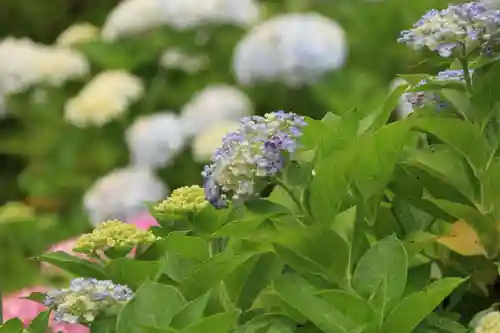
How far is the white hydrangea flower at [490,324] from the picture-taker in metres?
0.36

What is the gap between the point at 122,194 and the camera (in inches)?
52.9

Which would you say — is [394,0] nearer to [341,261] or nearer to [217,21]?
[217,21]

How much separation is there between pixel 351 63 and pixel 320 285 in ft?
3.91

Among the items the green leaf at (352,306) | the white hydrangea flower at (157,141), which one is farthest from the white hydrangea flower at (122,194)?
the green leaf at (352,306)

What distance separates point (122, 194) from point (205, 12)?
35 cm

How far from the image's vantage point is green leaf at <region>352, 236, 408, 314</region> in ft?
1.14

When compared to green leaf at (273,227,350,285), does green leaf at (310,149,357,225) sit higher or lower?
higher

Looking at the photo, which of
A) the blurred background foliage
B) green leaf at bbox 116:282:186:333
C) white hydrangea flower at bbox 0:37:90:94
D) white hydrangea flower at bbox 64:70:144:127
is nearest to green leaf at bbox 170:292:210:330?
green leaf at bbox 116:282:186:333

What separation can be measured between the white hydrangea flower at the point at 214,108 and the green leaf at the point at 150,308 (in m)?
1.02

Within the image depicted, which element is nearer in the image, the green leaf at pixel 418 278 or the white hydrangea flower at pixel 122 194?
the green leaf at pixel 418 278

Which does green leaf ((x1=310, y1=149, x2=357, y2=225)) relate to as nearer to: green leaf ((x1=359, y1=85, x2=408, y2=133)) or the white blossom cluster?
green leaf ((x1=359, y1=85, x2=408, y2=133))

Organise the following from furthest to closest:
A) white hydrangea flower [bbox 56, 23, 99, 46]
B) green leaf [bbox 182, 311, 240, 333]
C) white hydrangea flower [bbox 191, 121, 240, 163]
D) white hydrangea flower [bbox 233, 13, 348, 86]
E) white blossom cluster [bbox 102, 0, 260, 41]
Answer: white hydrangea flower [bbox 56, 23, 99, 46] < white blossom cluster [bbox 102, 0, 260, 41] < white hydrangea flower [bbox 233, 13, 348, 86] < white hydrangea flower [bbox 191, 121, 240, 163] < green leaf [bbox 182, 311, 240, 333]

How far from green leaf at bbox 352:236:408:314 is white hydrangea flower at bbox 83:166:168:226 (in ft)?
3.12

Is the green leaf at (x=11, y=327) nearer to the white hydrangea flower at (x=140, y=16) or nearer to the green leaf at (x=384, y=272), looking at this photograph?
the green leaf at (x=384, y=272)
